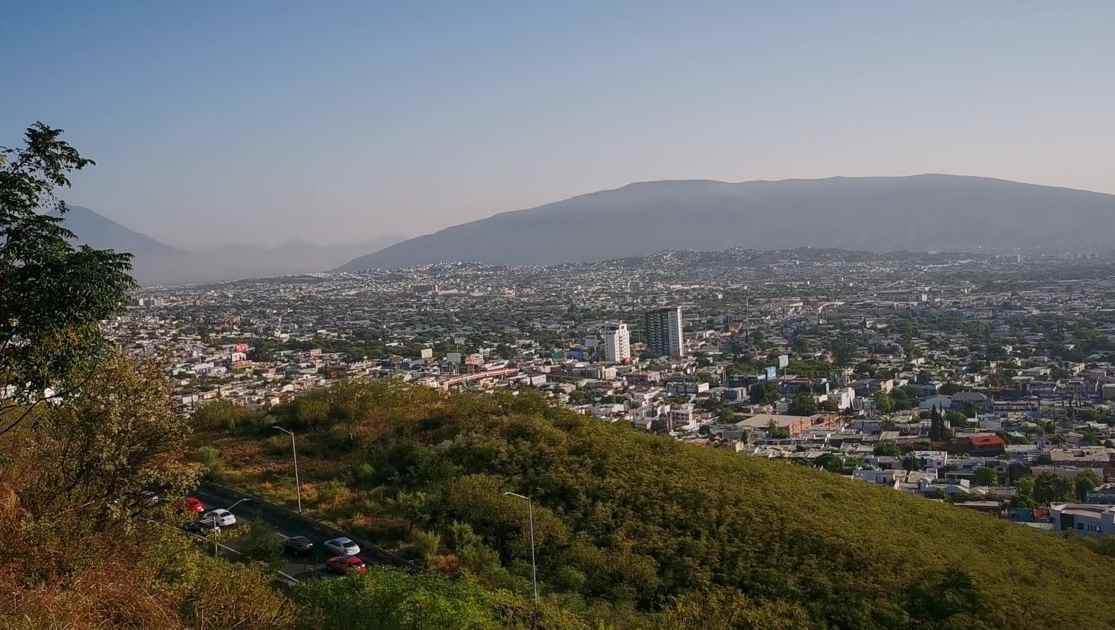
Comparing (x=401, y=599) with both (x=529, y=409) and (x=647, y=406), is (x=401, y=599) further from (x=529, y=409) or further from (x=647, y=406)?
(x=647, y=406)

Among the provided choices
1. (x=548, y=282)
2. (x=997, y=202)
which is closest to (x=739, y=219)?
(x=997, y=202)

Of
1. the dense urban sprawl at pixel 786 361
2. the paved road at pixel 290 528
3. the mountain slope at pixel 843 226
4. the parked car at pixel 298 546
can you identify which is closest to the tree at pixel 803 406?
the dense urban sprawl at pixel 786 361

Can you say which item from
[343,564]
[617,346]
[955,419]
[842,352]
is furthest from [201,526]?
[842,352]

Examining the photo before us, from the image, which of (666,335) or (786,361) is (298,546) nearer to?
(786,361)

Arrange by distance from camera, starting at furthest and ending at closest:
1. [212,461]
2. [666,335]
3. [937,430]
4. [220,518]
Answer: [666,335], [937,430], [212,461], [220,518]

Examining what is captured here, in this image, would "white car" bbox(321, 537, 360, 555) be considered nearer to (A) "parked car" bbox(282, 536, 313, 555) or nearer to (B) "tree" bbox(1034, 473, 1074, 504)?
(A) "parked car" bbox(282, 536, 313, 555)

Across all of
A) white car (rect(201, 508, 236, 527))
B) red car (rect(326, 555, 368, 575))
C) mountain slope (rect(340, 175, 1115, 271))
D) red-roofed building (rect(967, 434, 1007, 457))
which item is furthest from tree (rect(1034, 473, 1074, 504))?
mountain slope (rect(340, 175, 1115, 271))
